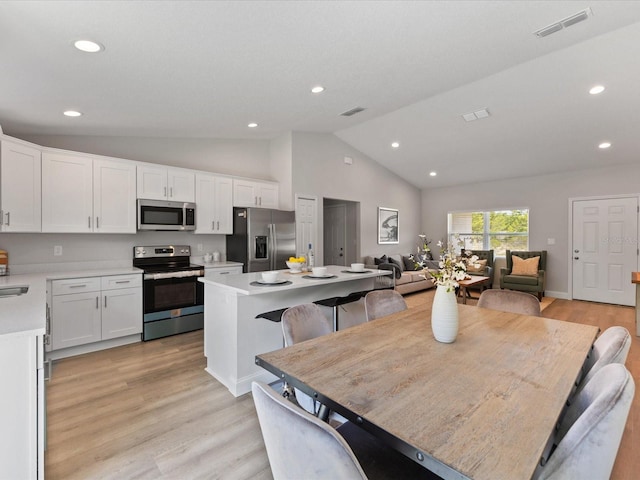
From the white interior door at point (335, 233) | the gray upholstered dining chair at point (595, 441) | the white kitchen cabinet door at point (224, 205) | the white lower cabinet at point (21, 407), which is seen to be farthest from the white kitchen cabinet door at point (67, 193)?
the white interior door at point (335, 233)

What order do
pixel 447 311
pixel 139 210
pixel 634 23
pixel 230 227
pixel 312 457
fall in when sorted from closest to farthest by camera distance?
1. pixel 312 457
2. pixel 447 311
3. pixel 634 23
4. pixel 139 210
5. pixel 230 227

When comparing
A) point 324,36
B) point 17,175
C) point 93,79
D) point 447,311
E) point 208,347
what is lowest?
point 208,347

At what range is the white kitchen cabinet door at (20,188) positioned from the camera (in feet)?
9.64

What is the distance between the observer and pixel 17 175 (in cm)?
304

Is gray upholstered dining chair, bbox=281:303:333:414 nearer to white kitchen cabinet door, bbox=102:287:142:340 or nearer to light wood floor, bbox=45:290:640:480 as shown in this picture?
light wood floor, bbox=45:290:640:480

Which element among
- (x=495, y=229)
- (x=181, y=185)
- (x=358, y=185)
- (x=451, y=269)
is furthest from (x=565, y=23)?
(x=495, y=229)

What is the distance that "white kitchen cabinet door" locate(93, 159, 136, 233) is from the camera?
3.63m

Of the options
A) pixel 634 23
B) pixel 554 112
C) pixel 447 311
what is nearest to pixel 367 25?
pixel 447 311

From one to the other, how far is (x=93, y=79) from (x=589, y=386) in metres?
3.55

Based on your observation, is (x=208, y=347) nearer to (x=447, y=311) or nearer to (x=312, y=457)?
(x=447, y=311)

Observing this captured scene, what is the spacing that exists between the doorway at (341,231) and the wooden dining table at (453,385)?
489 cm

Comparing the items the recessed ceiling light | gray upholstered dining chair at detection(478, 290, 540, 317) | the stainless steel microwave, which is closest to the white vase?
gray upholstered dining chair at detection(478, 290, 540, 317)

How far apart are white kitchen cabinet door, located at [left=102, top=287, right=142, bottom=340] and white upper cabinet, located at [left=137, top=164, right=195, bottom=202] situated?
1.21m

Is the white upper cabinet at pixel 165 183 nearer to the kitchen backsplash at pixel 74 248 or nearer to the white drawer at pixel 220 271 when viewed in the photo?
the kitchen backsplash at pixel 74 248
